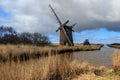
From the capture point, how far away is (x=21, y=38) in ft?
203

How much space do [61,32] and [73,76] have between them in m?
45.4

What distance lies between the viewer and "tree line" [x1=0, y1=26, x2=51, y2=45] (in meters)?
56.9

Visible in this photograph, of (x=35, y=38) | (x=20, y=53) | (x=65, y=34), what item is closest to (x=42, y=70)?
(x=20, y=53)

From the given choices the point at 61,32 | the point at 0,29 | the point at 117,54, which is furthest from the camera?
the point at 0,29

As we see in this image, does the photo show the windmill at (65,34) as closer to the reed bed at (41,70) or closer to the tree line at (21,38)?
the tree line at (21,38)

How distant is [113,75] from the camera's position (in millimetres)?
11953

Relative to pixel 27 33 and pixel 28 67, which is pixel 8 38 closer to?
pixel 27 33

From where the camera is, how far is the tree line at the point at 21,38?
56.9 meters

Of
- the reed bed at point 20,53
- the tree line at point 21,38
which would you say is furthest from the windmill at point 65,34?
the reed bed at point 20,53

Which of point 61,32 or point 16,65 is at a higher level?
point 61,32

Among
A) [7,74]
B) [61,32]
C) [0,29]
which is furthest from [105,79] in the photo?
[0,29]

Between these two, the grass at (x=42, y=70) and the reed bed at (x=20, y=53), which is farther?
the reed bed at (x=20, y=53)

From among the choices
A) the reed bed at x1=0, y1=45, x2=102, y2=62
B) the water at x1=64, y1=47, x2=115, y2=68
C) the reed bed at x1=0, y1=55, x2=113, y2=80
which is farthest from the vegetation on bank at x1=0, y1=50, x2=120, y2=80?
the water at x1=64, y1=47, x2=115, y2=68

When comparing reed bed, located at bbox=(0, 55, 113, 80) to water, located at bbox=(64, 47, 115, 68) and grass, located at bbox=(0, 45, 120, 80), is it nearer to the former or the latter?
grass, located at bbox=(0, 45, 120, 80)
